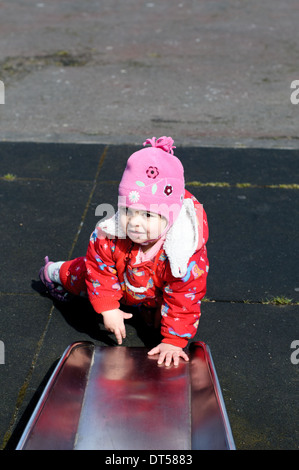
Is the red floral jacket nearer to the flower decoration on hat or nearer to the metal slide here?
the metal slide

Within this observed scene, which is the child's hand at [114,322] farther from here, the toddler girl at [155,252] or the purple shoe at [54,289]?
the purple shoe at [54,289]

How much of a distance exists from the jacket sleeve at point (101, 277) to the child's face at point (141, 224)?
240mm

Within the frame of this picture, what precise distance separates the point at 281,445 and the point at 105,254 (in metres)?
1.06

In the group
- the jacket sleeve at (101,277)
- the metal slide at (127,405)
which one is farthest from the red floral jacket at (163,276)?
the metal slide at (127,405)

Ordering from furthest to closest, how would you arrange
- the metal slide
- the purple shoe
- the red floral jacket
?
the purple shoe → the red floral jacket → the metal slide

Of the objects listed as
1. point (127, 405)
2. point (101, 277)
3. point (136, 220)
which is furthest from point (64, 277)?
point (127, 405)

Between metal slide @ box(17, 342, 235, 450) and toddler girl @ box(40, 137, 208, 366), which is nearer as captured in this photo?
metal slide @ box(17, 342, 235, 450)

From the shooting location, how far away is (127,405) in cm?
211

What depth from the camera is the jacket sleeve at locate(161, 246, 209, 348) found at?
7.82ft

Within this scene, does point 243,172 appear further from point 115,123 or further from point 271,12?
point 271,12

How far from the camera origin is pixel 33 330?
2.80m

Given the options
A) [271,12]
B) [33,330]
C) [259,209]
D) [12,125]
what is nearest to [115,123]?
[12,125]

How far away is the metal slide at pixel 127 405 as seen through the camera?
195cm

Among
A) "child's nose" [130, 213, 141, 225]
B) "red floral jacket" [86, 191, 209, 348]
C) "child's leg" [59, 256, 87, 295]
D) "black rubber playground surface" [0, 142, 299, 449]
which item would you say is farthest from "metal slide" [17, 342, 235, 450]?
"child's nose" [130, 213, 141, 225]
